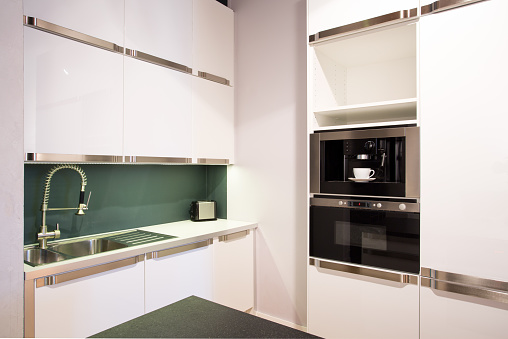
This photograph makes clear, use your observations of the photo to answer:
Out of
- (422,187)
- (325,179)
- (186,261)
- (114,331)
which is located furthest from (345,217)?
(114,331)

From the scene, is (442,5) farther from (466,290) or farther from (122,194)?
(122,194)

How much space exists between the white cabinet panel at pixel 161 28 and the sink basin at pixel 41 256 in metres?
1.34

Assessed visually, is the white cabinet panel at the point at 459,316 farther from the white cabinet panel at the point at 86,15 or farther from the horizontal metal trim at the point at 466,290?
the white cabinet panel at the point at 86,15

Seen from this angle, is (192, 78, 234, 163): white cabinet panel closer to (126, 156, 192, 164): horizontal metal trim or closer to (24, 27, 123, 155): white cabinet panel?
(126, 156, 192, 164): horizontal metal trim

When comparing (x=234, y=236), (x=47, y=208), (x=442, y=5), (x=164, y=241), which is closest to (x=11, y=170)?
(x=47, y=208)

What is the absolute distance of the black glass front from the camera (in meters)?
1.85

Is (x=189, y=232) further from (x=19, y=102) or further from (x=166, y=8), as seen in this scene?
(x=166, y=8)

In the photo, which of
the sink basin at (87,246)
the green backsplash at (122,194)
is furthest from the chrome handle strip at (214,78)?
the sink basin at (87,246)

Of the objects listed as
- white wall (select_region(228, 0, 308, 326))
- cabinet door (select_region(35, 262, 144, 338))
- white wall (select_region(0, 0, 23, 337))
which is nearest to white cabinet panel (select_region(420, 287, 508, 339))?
white wall (select_region(228, 0, 308, 326))

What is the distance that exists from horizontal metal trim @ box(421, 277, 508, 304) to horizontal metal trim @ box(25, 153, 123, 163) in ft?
6.27

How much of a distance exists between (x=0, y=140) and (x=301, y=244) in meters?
2.04

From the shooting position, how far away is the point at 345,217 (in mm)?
2080

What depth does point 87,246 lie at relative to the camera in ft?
7.32

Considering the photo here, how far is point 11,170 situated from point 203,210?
168 cm
